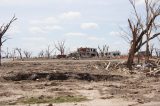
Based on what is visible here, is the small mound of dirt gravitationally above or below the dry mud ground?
above

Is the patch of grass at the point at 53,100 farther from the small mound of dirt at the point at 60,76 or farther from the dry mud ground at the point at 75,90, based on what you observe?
the small mound of dirt at the point at 60,76

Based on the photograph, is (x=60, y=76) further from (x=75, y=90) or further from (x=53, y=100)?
(x=53, y=100)

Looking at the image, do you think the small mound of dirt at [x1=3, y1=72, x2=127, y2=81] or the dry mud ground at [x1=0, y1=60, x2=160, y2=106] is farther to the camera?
the small mound of dirt at [x1=3, y1=72, x2=127, y2=81]

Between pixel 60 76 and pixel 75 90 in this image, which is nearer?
pixel 75 90

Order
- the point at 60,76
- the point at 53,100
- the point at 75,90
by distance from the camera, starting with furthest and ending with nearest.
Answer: the point at 60,76, the point at 75,90, the point at 53,100

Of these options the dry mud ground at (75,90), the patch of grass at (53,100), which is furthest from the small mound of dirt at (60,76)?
the patch of grass at (53,100)

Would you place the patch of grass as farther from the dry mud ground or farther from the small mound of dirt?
the small mound of dirt

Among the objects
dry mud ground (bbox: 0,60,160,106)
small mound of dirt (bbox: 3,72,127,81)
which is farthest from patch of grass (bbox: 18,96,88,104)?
small mound of dirt (bbox: 3,72,127,81)

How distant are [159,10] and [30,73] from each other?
52.3 ft

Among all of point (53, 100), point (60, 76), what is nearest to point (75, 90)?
point (53, 100)

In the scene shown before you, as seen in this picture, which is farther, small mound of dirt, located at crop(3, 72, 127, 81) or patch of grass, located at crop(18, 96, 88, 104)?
small mound of dirt, located at crop(3, 72, 127, 81)

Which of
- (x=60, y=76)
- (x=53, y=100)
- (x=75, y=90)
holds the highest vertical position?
(x=60, y=76)

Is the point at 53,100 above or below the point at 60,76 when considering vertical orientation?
below

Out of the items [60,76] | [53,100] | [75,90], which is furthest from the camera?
[60,76]
